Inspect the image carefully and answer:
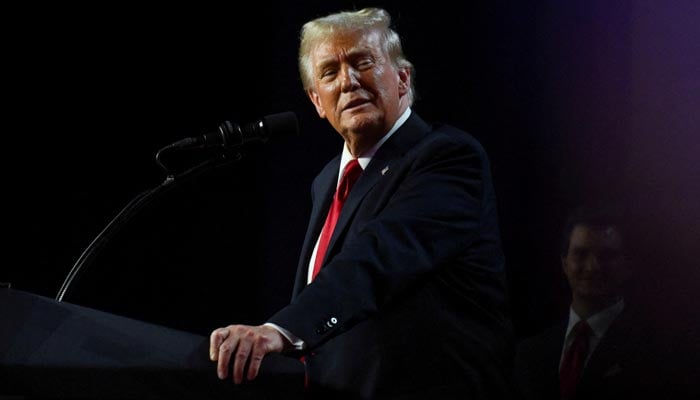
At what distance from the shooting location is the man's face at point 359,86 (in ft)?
6.39

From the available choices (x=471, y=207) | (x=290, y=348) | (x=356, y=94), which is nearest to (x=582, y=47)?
(x=356, y=94)

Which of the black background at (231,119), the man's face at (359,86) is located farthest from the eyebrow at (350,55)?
the black background at (231,119)

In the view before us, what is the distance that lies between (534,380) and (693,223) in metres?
0.57

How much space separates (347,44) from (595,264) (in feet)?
2.82

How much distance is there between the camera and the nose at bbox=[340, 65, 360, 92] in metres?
1.98

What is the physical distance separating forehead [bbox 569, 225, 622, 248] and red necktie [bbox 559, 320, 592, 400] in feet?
0.67

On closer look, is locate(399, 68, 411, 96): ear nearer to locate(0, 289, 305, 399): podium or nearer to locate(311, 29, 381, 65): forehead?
locate(311, 29, 381, 65): forehead

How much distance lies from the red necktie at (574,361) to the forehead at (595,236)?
8.0 inches

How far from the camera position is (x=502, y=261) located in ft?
5.77

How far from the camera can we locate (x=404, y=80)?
6.85 feet

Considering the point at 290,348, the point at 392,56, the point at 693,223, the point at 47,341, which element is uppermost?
the point at 392,56

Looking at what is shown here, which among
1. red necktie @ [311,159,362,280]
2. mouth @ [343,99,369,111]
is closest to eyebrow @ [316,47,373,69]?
mouth @ [343,99,369,111]

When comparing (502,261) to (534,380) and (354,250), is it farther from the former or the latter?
(534,380)

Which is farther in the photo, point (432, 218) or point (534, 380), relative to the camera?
point (534, 380)
